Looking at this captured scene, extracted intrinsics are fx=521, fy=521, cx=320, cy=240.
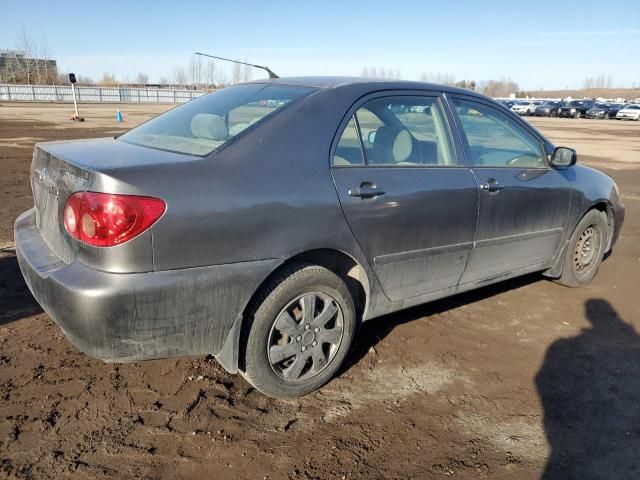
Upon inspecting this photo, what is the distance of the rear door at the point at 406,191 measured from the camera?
2.98 metres

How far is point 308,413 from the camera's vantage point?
9.45 ft

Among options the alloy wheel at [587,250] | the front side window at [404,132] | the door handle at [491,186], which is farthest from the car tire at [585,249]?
the front side window at [404,132]

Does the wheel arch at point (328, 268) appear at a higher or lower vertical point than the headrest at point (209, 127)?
lower

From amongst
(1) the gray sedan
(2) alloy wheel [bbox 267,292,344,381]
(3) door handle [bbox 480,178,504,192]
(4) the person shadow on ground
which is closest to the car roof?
(1) the gray sedan

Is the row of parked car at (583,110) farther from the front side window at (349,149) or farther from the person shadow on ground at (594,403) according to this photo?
the front side window at (349,149)

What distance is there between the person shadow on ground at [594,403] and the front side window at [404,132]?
158cm

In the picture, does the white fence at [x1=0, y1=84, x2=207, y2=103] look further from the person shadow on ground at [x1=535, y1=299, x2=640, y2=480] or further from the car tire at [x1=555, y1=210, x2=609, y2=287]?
the person shadow on ground at [x1=535, y1=299, x2=640, y2=480]

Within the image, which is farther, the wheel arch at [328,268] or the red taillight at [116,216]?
the wheel arch at [328,268]

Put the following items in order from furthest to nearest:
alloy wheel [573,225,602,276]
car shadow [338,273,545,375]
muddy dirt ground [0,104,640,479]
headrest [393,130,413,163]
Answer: alloy wheel [573,225,602,276] < car shadow [338,273,545,375] < headrest [393,130,413,163] < muddy dirt ground [0,104,640,479]

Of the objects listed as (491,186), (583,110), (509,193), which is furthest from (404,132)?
(583,110)

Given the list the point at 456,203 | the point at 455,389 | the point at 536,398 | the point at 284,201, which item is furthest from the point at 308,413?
the point at 456,203

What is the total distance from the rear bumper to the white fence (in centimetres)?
4870

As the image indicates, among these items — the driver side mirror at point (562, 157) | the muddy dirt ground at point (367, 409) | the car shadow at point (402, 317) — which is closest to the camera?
the muddy dirt ground at point (367, 409)

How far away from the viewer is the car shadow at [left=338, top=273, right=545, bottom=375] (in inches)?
141
